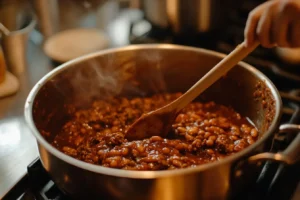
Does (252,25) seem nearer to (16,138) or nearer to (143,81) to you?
(143,81)

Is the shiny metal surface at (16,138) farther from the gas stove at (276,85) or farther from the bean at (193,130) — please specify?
the bean at (193,130)

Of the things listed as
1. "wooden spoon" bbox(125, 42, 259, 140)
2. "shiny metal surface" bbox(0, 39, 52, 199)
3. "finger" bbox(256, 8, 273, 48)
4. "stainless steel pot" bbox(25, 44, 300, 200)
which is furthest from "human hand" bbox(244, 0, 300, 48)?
"shiny metal surface" bbox(0, 39, 52, 199)

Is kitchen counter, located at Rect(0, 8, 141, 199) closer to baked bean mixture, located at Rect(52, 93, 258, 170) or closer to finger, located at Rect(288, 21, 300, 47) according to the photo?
baked bean mixture, located at Rect(52, 93, 258, 170)

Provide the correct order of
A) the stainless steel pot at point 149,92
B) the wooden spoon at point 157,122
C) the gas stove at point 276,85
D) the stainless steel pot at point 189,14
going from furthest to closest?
the stainless steel pot at point 189,14 < the wooden spoon at point 157,122 < the gas stove at point 276,85 < the stainless steel pot at point 149,92

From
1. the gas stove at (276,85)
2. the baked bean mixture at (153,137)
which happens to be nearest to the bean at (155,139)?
the baked bean mixture at (153,137)

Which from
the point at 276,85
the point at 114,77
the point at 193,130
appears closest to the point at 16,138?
the point at 114,77
